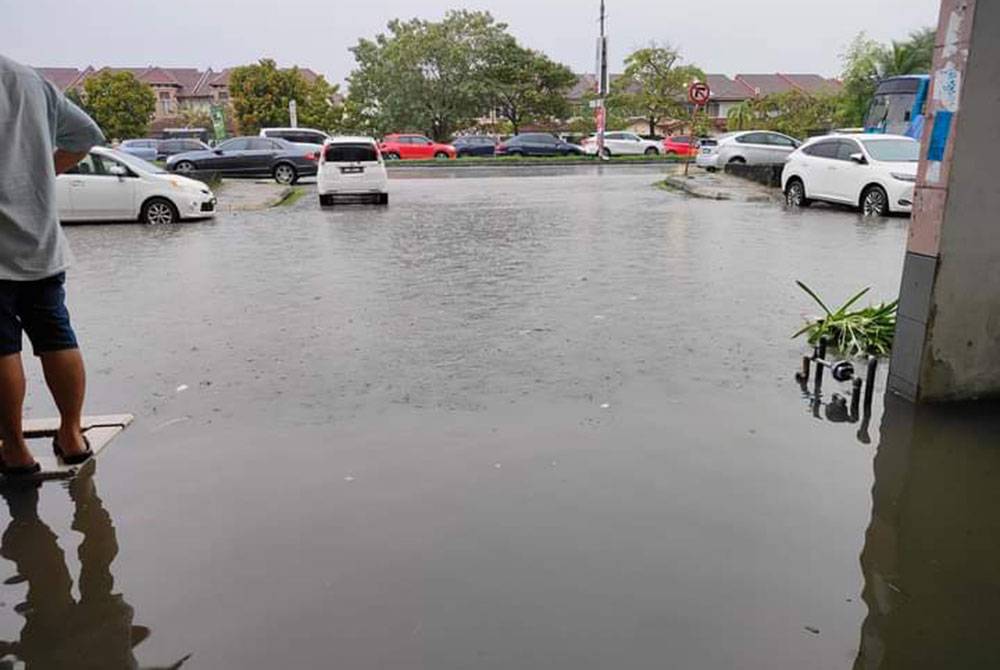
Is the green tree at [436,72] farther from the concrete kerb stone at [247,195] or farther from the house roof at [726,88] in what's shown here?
the house roof at [726,88]

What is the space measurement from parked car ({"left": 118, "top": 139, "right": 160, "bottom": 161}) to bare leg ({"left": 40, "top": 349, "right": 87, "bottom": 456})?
30.9 m

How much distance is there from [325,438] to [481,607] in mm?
1893

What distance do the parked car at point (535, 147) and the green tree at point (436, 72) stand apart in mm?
12291

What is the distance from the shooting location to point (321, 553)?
3.39m

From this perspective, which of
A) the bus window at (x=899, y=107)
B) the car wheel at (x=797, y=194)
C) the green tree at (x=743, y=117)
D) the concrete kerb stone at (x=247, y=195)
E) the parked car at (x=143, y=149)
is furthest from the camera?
the green tree at (x=743, y=117)

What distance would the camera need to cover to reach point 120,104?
6062 cm

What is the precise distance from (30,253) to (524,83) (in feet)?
178

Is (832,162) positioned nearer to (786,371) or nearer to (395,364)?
(786,371)

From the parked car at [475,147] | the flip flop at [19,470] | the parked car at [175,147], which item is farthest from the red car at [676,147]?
the flip flop at [19,470]

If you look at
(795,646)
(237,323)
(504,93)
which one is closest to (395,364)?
(237,323)

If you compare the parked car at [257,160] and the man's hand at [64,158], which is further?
the parked car at [257,160]

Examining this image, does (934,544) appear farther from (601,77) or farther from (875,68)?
(875,68)

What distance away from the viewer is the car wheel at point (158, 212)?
1544 cm

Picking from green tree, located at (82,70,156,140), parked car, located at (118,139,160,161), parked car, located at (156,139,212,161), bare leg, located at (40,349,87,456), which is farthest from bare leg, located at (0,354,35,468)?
green tree, located at (82,70,156,140)
